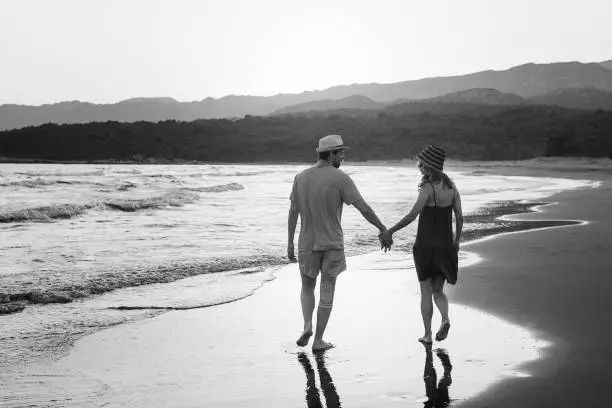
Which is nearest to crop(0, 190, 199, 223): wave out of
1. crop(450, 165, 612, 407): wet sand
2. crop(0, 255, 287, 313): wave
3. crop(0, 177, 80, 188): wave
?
crop(0, 255, 287, 313): wave

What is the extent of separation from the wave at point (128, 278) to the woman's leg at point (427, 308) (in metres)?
4.10

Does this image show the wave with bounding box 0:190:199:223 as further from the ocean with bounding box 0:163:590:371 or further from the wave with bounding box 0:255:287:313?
the wave with bounding box 0:255:287:313

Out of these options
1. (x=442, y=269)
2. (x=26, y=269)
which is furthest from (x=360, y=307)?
(x=26, y=269)

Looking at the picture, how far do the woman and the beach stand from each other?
49 centimetres

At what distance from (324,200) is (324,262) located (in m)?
0.55

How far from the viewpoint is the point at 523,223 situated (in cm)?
1505

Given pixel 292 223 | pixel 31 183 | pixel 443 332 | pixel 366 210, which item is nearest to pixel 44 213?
pixel 292 223

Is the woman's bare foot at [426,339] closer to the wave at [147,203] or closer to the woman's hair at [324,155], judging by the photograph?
the woman's hair at [324,155]

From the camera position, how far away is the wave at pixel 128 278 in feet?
25.0

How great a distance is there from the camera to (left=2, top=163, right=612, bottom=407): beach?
4367mm

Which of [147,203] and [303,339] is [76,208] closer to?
[147,203]

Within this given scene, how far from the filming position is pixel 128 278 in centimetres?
884

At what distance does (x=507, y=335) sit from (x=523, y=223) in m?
9.84

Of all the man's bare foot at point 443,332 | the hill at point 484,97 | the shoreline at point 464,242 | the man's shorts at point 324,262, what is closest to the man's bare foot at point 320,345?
the man's shorts at point 324,262
